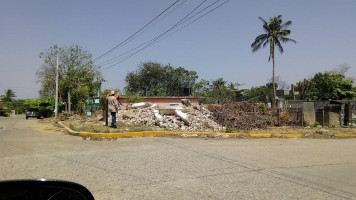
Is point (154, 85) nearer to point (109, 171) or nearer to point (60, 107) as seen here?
point (60, 107)

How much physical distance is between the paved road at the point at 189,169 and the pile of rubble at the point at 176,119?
514cm

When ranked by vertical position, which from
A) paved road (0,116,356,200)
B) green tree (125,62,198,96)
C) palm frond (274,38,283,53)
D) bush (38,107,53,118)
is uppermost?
palm frond (274,38,283,53)

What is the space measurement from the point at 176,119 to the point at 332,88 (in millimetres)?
37649

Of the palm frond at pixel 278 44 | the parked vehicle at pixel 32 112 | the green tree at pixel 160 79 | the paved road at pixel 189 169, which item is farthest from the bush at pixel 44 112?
the palm frond at pixel 278 44

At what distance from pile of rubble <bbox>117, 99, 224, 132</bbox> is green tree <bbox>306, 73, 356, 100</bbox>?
112ft

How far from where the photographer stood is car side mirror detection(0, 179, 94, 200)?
1565 millimetres

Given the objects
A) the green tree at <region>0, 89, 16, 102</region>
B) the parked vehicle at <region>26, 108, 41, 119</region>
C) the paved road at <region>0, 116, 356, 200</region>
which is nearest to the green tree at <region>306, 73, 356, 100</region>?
the paved road at <region>0, 116, 356, 200</region>

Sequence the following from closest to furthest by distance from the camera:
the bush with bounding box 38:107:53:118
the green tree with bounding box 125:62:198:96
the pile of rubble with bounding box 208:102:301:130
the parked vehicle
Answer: the pile of rubble with bounding box 208:102:301:130
the parked vehicle
the bush with bounding box 38:107:53:118
the green tree with bounding box 125:62:198:96

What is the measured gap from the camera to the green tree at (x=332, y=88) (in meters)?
44.4

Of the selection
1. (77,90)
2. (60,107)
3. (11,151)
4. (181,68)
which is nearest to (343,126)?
(11,151)

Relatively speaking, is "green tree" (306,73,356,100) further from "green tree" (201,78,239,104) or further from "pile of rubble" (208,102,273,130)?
"pile of rubble" (208,102,273,130)

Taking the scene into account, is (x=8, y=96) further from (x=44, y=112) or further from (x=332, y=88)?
(x=332, y=88)

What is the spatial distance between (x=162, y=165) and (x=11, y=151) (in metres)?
4.86

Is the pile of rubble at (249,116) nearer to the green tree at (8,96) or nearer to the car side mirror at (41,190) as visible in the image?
the car side mirror at (41,190)
